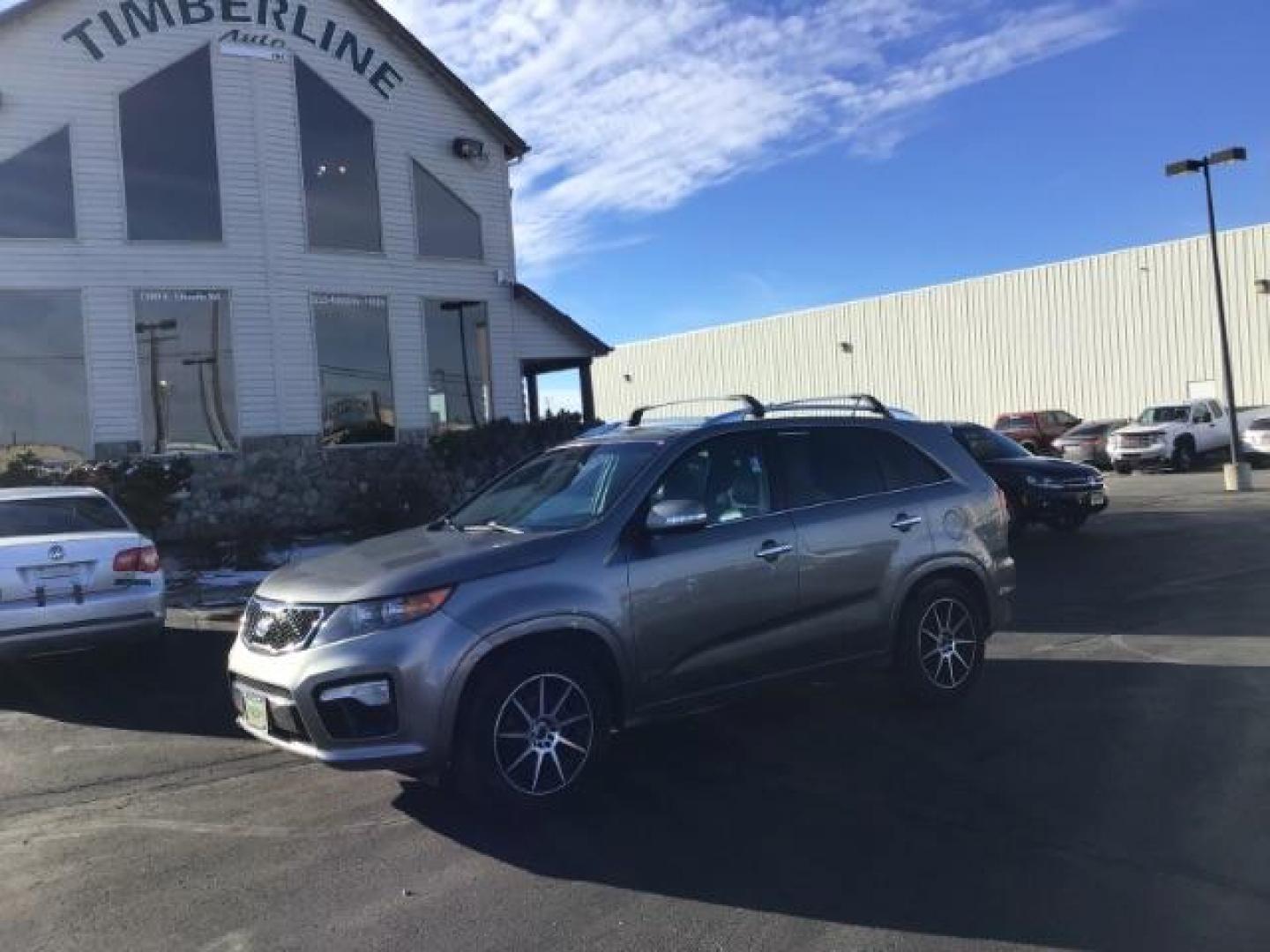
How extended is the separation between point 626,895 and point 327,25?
17005mm

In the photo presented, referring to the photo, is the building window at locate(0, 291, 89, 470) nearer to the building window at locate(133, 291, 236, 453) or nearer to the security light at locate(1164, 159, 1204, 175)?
the building window at locate(133, 291, 236, 453)

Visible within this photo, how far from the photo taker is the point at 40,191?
15953 mm

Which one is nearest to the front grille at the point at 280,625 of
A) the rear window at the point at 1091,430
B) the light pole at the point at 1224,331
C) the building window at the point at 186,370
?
the building window at the point at 186,370

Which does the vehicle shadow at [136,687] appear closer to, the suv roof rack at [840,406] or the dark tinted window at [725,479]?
the dark tinted window at [725,479]

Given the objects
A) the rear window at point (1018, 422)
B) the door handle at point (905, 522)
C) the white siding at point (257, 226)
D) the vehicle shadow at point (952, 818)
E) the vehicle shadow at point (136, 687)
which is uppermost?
the white siding at point (257, 226)

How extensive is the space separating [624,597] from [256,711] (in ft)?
5.72

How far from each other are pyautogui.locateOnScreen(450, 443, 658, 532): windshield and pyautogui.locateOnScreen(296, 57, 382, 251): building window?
12452 mm

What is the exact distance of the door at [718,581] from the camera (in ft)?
17.6

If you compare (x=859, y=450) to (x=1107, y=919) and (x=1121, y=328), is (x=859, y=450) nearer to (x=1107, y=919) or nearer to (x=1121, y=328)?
(x=1107, y=919)

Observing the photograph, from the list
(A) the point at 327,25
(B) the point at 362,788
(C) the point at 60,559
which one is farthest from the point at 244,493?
(B) the point at 362,788

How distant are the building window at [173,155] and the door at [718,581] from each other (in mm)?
13264

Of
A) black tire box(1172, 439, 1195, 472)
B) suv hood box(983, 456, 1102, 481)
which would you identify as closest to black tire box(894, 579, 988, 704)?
suv hood box(983, 456, 1102, 481)

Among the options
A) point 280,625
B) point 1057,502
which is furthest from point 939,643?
point 1057,502

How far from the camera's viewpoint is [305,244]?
1748 cm
